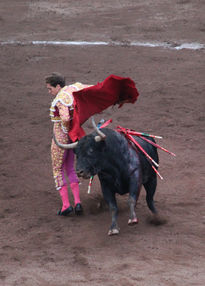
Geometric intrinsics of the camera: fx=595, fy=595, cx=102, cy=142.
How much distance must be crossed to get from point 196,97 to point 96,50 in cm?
372

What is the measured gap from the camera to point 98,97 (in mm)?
6863

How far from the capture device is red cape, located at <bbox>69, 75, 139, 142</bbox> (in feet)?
22.1

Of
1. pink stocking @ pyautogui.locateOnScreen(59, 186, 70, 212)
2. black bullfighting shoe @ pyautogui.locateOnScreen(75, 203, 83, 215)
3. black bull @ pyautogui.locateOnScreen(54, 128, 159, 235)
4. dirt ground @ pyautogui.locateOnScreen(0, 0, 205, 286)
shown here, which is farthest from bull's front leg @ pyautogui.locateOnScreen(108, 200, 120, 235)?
pink stocking @ pyautogui.locateOnScreen(59, 186, 70, 212)

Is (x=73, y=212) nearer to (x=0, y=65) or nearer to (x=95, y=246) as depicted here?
(x=95, y=246)

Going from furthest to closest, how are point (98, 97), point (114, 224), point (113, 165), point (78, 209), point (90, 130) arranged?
point (90, 130), point (78, 209), point (98, 97), point (114, 224), point (113, 165)

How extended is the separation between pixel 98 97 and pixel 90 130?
3.25 metres

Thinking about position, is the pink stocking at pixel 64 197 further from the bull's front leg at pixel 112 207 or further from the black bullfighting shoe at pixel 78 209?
the bull's front leg at pixel 112 207

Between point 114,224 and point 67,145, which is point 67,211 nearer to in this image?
point 114,224

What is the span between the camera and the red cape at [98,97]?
6723mm

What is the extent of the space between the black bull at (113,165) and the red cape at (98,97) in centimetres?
42

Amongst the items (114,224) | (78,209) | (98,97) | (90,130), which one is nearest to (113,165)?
(114,224)

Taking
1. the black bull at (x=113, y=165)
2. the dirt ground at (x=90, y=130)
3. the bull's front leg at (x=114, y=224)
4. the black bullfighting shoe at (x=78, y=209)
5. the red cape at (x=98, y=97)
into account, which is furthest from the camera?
the black bullfighting shoe at (x=78, y=209)

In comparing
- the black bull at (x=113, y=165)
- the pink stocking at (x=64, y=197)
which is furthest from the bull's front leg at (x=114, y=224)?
the pink stocking at (x=64, y=197)

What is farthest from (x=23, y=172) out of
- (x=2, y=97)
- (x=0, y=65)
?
(x=0, y=65)
